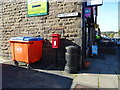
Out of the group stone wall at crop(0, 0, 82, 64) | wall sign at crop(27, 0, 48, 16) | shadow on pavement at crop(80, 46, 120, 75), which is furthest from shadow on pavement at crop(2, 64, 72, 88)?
wall sign at crop(27, 0, 48, 16)

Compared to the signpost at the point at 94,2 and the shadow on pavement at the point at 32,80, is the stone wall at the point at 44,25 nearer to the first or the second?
the signpost at the point at 94,2

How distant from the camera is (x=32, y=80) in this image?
3.42m

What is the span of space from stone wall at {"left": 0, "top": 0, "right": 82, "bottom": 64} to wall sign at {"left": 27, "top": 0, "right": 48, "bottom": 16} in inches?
8.4

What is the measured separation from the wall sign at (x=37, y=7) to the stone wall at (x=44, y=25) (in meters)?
0.21

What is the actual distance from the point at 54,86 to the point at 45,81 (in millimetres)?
457

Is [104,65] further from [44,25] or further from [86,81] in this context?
[44,25]

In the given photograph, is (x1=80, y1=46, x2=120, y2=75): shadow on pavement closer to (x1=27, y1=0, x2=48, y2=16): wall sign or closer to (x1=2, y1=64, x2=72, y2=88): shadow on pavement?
(x1=2, y1=64, x2=72, y2=88): shadow on pavement

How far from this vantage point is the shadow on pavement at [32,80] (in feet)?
10.1

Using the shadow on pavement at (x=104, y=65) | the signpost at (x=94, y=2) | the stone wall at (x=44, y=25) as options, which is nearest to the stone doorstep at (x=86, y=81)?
the shadow on pavement at (x=104, y=65)

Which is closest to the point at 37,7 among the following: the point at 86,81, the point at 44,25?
the point at 44,25

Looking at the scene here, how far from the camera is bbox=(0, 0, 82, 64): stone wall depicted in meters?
4.61

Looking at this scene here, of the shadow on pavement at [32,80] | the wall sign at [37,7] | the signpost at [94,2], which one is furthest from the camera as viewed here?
the wall sign at [37,7]

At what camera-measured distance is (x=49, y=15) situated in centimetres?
504

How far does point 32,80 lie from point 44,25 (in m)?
Result: 2.87
